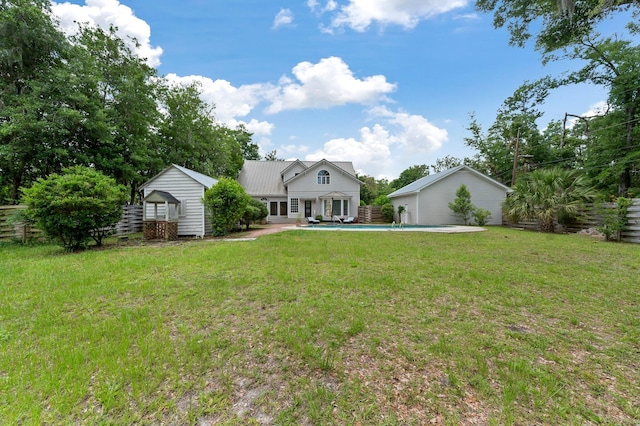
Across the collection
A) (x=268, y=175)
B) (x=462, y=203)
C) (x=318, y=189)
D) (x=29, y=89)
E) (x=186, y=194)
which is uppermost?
(x=29, y=89)

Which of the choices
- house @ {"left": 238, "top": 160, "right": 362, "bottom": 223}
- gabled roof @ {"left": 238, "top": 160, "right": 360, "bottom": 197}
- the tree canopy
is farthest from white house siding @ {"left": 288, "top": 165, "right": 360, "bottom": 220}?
the tree canopy

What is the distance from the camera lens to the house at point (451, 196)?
63.6 ft

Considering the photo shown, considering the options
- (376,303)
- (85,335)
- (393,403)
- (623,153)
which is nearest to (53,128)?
(85,335)

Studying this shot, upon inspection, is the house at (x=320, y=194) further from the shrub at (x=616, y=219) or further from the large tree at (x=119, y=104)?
the shrub at (x=616, y=219)

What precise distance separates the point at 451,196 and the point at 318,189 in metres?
11.0

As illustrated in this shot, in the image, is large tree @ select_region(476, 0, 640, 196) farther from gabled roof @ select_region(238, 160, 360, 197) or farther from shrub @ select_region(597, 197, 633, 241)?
gabled roof @ select_region(238, 160, 360, 197)

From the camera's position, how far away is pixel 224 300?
13.4ft

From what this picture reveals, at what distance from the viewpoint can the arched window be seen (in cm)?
2317

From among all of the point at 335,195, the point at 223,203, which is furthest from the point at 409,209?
the point at 223,203

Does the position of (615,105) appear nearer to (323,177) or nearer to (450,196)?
(450,196)

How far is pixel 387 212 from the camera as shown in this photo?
71.5 ft

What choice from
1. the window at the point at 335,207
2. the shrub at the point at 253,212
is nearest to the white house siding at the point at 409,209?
the window at the point at 335,207

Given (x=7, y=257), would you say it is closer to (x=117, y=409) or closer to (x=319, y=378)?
(x=117, y=409)

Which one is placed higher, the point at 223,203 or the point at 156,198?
the point at 156,198
